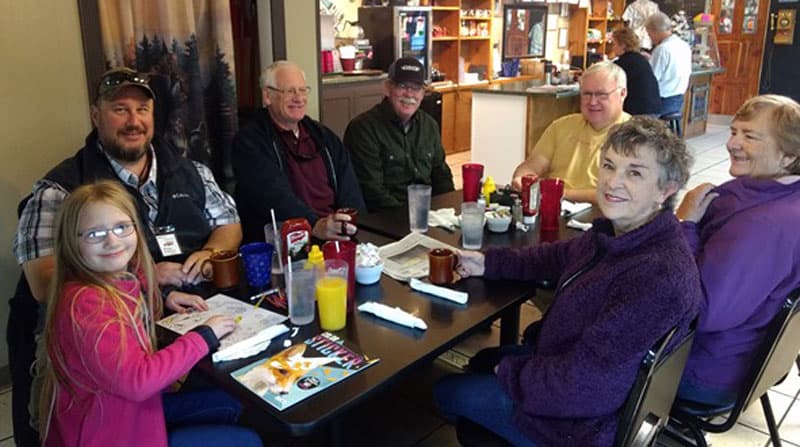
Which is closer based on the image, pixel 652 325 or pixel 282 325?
pixel 652 325

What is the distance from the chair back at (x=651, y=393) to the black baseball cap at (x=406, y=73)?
1.93m

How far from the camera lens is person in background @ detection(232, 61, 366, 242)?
257 centimetres

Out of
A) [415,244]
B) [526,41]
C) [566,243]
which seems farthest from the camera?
[526,41]

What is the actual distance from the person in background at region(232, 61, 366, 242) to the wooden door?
8.47m

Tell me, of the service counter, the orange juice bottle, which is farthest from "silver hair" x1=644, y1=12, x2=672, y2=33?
the orange juice bottle

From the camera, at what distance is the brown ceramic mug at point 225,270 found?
1.69 m

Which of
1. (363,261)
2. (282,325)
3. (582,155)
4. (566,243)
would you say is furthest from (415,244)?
(582,155)

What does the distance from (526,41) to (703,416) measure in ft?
25.0

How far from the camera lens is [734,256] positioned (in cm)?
157

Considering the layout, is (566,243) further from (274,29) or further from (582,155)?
(274,29)

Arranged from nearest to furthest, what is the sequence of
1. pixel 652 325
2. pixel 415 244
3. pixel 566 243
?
pixel 652 325
pixel 566 243
pixel 415 244

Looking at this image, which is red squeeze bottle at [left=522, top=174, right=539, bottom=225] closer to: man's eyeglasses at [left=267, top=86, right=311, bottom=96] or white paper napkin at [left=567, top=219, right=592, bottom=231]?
white paper napkin at [left=567, top=219, right=592, bottom=231]

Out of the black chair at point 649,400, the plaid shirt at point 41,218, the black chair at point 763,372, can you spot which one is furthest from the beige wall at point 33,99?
the black chair at point 763,372

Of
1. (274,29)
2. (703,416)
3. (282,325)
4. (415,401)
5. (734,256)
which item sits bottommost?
(415,401)
